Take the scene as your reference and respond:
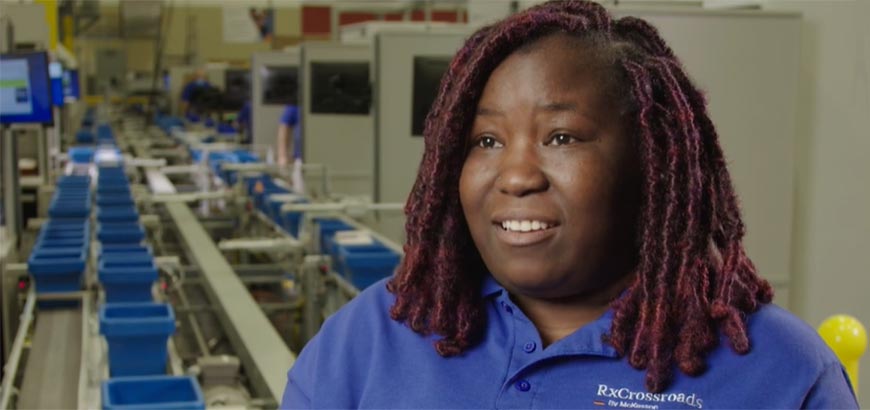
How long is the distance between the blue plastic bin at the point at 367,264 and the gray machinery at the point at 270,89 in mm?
6711

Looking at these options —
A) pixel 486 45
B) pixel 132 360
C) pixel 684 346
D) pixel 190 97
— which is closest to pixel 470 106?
pixel 486 45

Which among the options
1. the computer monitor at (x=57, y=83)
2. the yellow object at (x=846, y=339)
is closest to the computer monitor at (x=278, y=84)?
the computer monitor at (x=57, y=83)

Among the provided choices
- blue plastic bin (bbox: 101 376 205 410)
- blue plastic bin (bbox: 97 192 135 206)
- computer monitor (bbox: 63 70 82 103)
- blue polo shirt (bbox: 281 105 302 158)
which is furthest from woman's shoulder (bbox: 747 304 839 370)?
computer monitor (bbox: 63 70 82 103)

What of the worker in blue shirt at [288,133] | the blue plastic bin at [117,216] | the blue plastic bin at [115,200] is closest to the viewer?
the blue plastic bin at [117,216]

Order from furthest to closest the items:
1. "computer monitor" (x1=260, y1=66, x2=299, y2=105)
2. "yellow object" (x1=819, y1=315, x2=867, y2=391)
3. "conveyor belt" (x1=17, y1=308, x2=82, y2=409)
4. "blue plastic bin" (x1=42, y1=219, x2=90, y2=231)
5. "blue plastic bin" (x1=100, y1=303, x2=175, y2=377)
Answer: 1. "computer monitor" (x1=260, y1=66, x2=299, y2=105)
2. "blue plastic bin" (x1=42, y1=219, x2=90, y2=231)
3. "conveyor belt" (x1=17, y1=308, x2=82, y2=409)
4. "blue plastic bin" (x1=100, y1=303, x2=175, y2=377)
5. "yellow object" (x1=819, y1=315, x2=867, y2=391)

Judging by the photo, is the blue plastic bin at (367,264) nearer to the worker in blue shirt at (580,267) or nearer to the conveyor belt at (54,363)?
the conveyor belt at (54,363)

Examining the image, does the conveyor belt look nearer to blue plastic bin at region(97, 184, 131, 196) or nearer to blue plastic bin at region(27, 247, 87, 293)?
blue plastic bin at region(27, 247, 87, 293)

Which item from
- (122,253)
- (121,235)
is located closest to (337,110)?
(121,235)

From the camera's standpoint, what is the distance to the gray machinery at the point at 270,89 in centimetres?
1048

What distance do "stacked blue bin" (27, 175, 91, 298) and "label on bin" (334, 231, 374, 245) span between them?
3.12 feet

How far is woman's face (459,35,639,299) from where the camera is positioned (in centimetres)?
100

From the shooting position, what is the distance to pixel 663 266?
1043 mm

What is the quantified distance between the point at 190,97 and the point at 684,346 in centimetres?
1362

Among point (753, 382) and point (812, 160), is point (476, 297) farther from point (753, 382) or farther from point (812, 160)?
point (812, 160)
